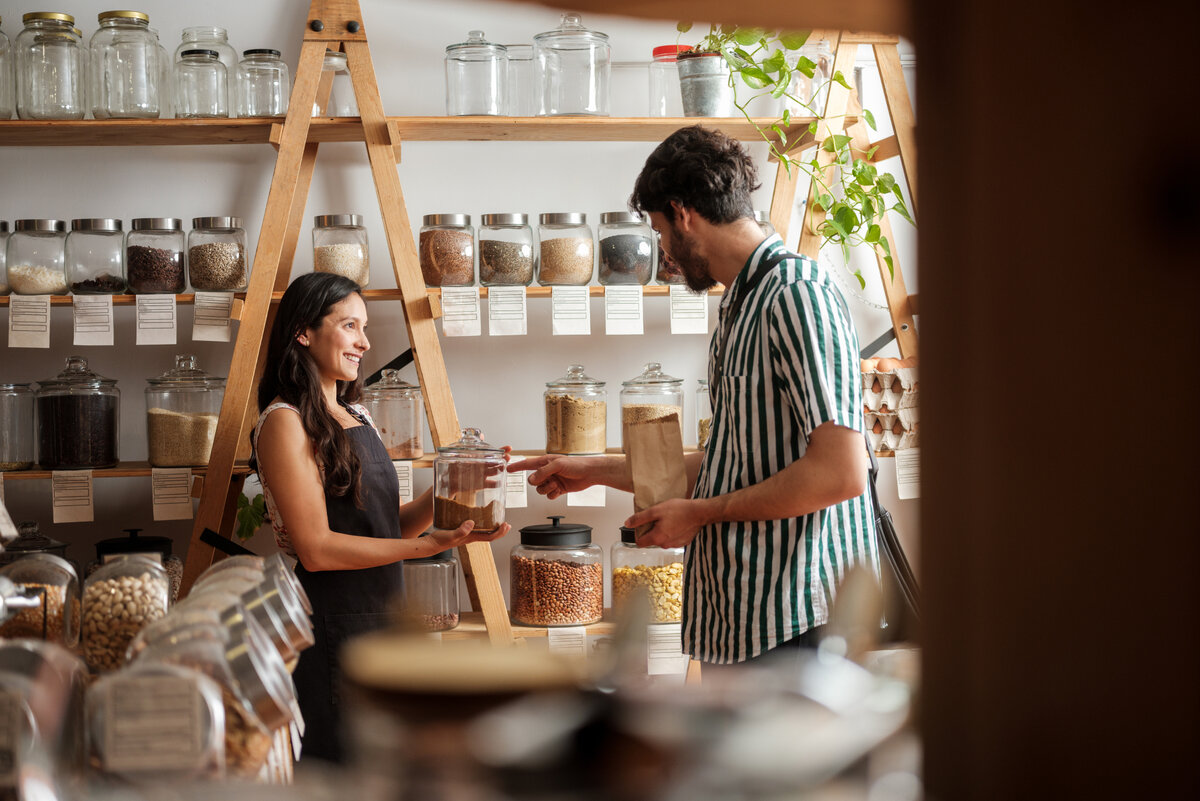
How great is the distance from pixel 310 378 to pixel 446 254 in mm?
513

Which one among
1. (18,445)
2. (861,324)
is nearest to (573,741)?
(18,445)

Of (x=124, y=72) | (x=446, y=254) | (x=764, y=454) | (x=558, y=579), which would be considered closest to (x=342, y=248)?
(x=446, y=254)

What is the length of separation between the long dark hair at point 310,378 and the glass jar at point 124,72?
72cm

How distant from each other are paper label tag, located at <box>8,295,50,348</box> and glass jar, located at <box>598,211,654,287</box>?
1.24 metres

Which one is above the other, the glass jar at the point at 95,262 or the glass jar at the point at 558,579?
the glass jar at the point at 95,262

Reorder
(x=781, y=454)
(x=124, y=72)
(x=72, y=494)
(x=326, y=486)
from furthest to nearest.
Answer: (x=124, y=72) → (x=72, y=494) → (x=326, y=486) → (x=781, y=454)

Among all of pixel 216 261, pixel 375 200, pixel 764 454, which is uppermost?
pixel 375 200

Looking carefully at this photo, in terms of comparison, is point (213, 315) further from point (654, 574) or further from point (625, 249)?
point (654, 574)

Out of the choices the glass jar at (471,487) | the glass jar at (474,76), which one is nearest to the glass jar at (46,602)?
the glass jar at (471,487)

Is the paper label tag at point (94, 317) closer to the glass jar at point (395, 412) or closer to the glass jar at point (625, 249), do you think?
the glass jar at point (395, 412)

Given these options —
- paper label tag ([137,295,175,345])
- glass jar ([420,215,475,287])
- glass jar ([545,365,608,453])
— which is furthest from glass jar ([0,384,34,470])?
glass jar ([545,365,608,453])

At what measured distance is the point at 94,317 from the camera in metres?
2.27

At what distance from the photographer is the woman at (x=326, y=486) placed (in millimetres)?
1835

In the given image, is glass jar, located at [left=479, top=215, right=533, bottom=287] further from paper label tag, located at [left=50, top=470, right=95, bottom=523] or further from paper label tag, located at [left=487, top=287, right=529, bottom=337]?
paper label tag, located at [left=50, top=470, right=95, bottom=523]
